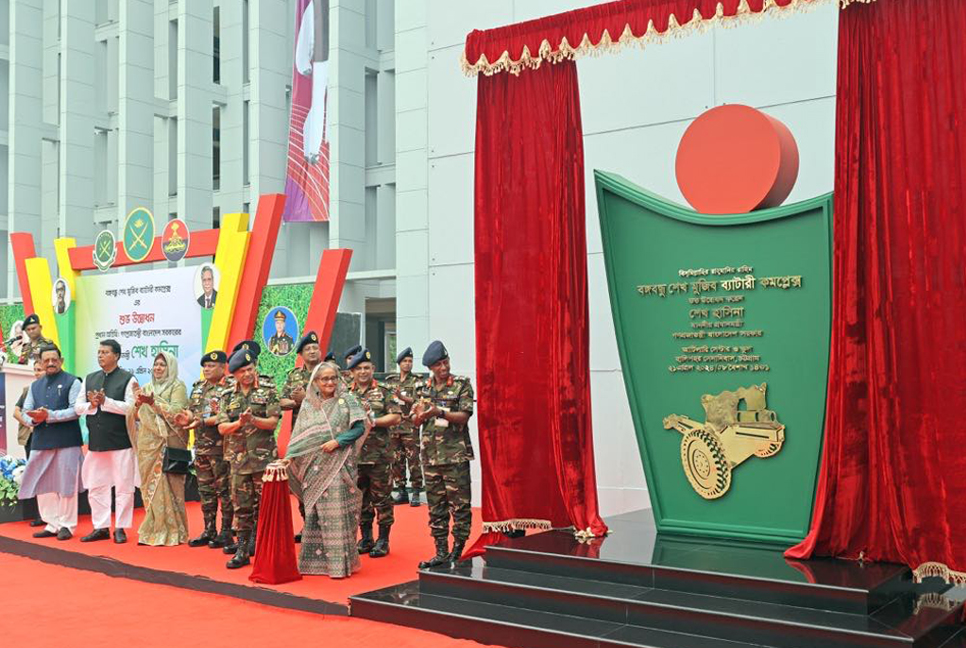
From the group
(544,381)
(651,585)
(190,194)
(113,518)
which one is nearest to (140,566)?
(113,518)

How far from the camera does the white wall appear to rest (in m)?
8.03

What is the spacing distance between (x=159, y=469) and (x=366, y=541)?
6.06 feet

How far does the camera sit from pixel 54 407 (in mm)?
8461

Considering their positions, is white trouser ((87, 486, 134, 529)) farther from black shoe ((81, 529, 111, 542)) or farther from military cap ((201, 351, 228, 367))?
military cap ((201, 351, 228, 367))

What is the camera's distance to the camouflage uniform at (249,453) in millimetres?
7188

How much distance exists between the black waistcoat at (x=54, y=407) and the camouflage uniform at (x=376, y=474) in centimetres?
278

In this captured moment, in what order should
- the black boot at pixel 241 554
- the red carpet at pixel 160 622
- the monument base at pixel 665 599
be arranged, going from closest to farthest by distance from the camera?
the monument base at pixel 665 599 → the red carpet at pixel 160 622 → the black boot at pixel 241 554

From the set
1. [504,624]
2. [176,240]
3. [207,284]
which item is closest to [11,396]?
[207,284]

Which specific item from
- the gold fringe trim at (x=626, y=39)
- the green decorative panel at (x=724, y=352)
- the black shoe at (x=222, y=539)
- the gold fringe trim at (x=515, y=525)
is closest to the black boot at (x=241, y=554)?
the black shoe at (x=222, y=539)

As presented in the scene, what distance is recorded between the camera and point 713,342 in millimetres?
6164

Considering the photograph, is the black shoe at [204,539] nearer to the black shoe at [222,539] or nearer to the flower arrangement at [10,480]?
the black shoe at [222,539]

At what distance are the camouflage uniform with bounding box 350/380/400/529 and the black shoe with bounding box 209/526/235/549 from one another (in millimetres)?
1077

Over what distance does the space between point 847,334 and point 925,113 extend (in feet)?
3.95

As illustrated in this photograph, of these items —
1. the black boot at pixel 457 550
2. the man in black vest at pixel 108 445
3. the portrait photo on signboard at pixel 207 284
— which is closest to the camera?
the black boot at pixel 457 550
